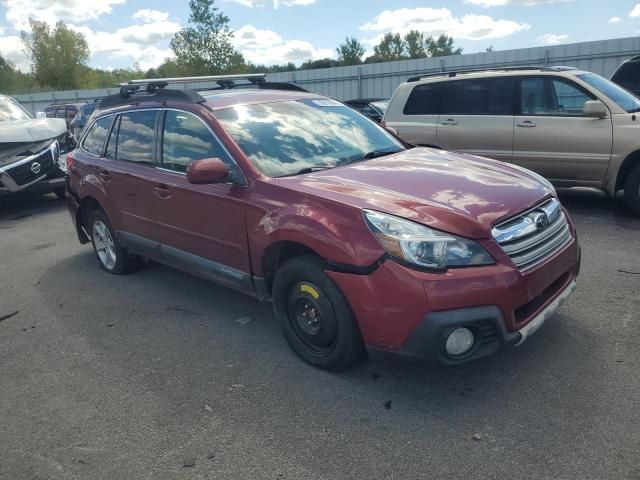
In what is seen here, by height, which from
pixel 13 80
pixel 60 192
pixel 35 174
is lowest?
pixel 60 192

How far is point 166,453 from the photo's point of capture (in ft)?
8.99

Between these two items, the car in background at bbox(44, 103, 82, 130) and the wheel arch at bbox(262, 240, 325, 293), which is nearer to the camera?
the wheel arch at bbox(262, 240, 325, 293)

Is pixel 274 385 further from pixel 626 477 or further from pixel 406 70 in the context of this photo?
pixel 406 70

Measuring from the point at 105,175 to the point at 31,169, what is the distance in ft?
15.5

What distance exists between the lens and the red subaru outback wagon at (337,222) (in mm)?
2818

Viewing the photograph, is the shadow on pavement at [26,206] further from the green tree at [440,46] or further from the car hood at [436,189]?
the green tree at [440,46]

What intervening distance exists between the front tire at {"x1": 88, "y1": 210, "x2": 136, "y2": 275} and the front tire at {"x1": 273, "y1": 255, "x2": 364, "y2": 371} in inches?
101

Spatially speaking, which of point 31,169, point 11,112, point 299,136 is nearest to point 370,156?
point 299,136

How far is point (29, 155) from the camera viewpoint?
9.02m

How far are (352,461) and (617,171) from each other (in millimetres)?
5609

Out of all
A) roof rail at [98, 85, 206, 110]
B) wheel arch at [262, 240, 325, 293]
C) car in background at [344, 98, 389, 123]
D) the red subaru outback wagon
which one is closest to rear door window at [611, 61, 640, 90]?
car in background at [344, 98, 389, 123]

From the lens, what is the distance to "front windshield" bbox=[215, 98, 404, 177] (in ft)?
12.4

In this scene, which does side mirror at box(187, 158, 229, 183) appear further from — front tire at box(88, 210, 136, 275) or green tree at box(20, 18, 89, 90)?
green tree at box(20, 18, 89, 90)

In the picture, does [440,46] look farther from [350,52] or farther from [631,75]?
[631,75]
